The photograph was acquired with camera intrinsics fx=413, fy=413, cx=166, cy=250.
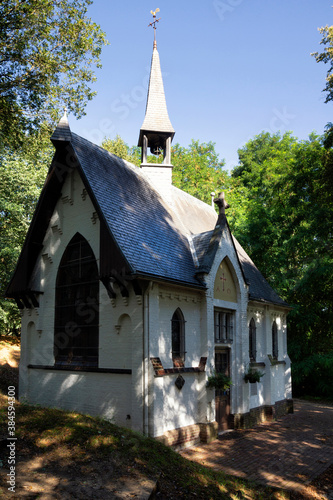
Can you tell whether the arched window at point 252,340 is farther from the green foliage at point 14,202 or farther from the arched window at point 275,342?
the green foliage at point 14,202

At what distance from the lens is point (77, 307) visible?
13.1 metres

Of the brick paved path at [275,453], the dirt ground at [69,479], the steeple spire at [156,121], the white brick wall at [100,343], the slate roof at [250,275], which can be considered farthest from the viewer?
the steeple spire at [156,121]

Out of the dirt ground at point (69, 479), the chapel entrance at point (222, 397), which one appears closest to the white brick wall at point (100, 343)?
the dirt ground at point (69, 479)

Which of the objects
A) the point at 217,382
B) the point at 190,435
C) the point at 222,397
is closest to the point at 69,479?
the point at 190,435

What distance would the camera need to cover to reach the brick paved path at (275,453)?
9.62 metres

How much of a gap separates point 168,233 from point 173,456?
774 centimetres

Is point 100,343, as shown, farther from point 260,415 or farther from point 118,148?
point 118,148

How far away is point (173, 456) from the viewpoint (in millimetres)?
7949

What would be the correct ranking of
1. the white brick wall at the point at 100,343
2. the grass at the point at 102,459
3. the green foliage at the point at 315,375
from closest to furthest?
1. the grass at the point at 102,459
2. the white brick wall at the point at 100,343
3. the green foliage at the point at 315,375

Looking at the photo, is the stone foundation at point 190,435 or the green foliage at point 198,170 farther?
the green foliage at point 198,170

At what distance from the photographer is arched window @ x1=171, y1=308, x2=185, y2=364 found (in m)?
12.2

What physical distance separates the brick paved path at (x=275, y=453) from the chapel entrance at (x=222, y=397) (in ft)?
1.50

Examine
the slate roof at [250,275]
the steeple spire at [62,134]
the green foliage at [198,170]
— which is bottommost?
the slate roof at [250,275]

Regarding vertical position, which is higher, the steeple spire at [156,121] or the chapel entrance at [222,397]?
the steeple spire at [156,121]
